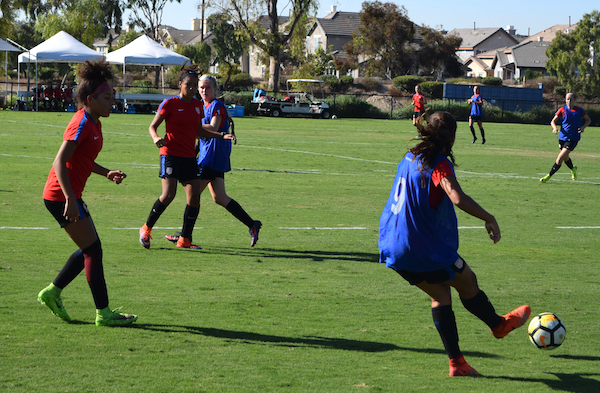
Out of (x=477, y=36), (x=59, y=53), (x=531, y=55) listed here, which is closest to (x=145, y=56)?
(x=59, y=53)

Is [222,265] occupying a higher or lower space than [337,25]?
lower

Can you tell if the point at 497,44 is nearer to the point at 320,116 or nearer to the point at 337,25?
the point at 337,25

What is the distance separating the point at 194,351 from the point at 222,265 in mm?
2534

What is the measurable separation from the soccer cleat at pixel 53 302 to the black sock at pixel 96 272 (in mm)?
291

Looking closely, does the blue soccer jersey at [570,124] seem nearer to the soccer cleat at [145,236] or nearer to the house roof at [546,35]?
the soccer cleat at [145,236]

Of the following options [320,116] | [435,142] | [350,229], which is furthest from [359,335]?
[320,116]

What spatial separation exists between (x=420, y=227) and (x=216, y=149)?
4.39 m

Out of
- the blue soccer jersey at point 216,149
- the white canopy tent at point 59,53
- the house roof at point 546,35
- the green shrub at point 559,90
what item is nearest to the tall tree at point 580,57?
the green shrub at point 559,90

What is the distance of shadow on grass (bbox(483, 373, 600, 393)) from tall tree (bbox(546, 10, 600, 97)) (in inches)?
2714

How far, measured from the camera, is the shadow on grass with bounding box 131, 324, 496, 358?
4.78m

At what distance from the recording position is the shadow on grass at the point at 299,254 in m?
7.58

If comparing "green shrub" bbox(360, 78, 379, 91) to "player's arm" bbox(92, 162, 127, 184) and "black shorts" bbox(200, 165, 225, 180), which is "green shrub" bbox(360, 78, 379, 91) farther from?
"player's arm" bbox(92, 162, 127, 184)

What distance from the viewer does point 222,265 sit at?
23.3ft

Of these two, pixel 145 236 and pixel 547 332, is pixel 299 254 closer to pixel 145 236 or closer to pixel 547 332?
pixel 145 236
